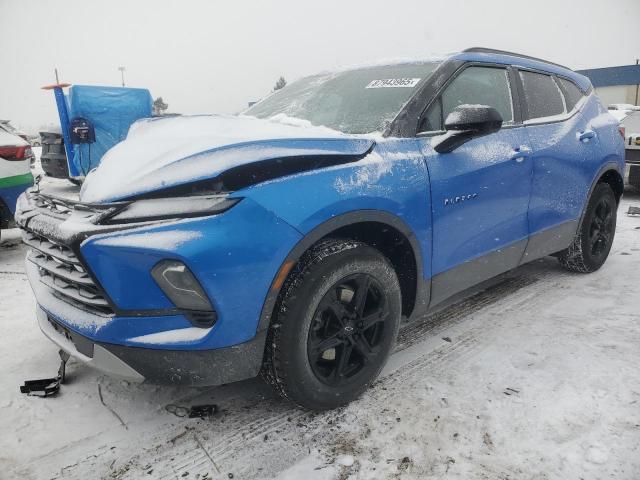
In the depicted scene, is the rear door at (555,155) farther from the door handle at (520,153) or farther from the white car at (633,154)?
the white car at (633,154)

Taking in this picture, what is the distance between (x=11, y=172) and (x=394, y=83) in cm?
403

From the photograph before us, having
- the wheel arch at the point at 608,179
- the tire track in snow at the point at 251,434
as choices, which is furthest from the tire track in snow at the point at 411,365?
the wheel arch at the point at 608,179

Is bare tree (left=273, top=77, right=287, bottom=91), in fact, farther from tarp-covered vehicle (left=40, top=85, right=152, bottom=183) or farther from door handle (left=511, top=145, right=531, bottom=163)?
tarp-covered vehicle (left=40, top=85, right=152, bottom=183)

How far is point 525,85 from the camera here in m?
3.19

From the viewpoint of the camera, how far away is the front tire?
1890mm

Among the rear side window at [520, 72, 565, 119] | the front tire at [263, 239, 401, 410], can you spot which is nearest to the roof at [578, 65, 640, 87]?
the rear side window at [520, 72, 565, 119]

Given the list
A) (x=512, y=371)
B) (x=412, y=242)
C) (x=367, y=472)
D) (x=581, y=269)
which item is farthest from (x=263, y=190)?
(x=581, y=269)

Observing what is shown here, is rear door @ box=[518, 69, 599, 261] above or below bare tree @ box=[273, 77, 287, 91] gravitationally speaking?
below

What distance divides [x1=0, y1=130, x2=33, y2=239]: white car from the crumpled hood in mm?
3006

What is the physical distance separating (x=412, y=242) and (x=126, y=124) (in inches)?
381

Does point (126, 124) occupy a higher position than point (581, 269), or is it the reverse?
point (126, 124)

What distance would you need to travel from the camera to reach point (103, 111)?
9953mm

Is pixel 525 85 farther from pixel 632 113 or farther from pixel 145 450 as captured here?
pixel 632 113

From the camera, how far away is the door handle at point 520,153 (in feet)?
9.24
